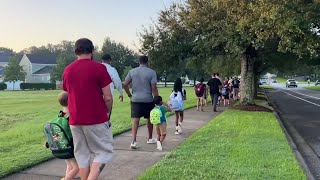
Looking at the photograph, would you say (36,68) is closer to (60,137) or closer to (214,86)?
(214,86)

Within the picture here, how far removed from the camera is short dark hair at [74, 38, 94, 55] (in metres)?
4.95

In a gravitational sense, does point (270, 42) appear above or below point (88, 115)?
above

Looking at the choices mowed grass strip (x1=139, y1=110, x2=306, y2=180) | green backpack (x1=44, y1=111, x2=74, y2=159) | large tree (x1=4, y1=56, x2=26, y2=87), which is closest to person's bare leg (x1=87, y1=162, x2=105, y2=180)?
green backpack (x1=44, y1=111, x2=74, y2=159)

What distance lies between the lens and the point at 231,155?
780cm

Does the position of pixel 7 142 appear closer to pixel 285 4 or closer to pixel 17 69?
pixel 285 4

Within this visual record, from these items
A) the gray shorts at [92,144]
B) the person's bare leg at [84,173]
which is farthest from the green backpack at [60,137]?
the person's bare leg at [84,173]

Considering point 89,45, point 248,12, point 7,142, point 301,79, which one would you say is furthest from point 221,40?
point 301,79

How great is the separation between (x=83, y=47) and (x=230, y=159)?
363 centimetres

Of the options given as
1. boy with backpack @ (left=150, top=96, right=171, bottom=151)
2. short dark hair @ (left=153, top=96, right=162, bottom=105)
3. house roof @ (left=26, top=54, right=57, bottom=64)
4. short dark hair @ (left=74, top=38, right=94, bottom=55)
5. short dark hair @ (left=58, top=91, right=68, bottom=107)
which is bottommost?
boy with backpack @ (left=150, top=96, right=171, bottom=151)

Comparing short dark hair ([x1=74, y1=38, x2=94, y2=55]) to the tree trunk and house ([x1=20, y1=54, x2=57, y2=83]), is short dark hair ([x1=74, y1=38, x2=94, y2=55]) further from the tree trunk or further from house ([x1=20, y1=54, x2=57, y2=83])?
house ([x1=20, y1=54, x2=57, y2=83])

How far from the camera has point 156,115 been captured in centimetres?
838

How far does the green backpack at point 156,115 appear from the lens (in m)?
8.34

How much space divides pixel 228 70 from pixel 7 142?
31.4 metres

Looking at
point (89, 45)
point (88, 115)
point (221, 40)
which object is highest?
point (221, 40)
